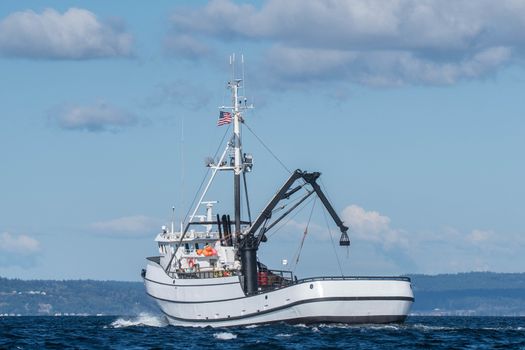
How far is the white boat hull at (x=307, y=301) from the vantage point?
93.1 meters

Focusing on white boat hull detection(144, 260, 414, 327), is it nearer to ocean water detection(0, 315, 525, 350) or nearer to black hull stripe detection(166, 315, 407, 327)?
black hull stripe detection(166, 315, 407, 327)

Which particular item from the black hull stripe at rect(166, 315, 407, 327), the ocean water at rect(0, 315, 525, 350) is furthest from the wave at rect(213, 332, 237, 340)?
the black hull stripe at rect(166, 315, 407, 327)

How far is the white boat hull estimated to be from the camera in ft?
306

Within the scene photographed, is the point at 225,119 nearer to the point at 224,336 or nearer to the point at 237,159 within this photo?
the point at 237,159

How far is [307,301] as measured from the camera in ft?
307

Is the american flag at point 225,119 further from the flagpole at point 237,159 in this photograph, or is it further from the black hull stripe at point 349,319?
the black hull stripe at point 349,319

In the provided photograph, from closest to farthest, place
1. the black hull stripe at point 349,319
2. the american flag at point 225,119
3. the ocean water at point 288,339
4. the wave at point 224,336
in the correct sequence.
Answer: the ocean water at point 288,339, the wave at point 224,336, the black hull stripe at point 349,319, the american flag at point 225,119

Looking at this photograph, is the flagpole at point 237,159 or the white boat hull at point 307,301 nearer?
the white boat hull at point 307,301

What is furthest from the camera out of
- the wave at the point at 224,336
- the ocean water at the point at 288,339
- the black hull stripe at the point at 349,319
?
the black hull stripe at the point at 349,319

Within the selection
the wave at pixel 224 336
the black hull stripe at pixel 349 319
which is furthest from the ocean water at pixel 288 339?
the black hull stripe at pixel 349 319

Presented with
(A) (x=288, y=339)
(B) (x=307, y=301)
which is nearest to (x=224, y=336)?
(A) (x=288, y=339)

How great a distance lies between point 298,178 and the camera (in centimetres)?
10119

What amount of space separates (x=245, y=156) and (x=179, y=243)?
9.05 m

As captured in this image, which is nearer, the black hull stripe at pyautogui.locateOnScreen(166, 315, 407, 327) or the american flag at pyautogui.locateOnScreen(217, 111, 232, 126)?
the black hull stripe at pyautogui.locateOnScreen(166, 315, 407, 327)
